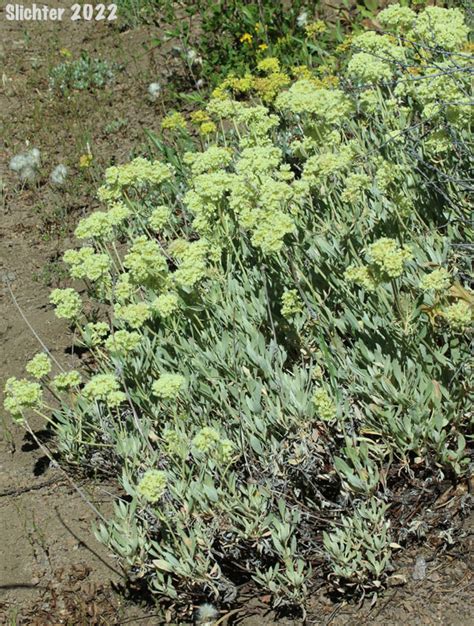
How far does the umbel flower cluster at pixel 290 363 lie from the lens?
9.93 ft

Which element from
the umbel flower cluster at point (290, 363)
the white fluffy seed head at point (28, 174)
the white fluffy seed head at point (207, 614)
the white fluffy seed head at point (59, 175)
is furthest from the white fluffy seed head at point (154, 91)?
the white fluffy seed head at point (207, 614)

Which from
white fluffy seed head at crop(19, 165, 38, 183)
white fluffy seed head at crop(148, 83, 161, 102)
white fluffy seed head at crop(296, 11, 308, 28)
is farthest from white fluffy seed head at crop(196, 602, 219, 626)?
white fluffy seed head at crop(296, 11, 308, 28)

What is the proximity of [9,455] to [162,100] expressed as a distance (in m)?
3.97

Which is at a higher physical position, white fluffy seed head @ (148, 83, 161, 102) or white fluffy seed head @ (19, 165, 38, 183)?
white fluffy seed head @ (148, 83, 161, 102)

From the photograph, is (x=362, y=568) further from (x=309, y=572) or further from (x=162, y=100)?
(x=162, y=100)

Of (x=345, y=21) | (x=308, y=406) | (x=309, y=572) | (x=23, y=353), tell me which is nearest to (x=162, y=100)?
(x=345, y=21)

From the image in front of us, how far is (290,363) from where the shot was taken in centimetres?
380

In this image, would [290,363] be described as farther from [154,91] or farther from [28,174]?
[154,91]

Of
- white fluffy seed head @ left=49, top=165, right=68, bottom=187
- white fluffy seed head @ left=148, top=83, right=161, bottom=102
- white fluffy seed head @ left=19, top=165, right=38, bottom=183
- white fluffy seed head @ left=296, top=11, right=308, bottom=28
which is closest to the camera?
white fluffy seed head @ left=49, top=165, right=68, bottom=187

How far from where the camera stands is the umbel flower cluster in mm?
3027

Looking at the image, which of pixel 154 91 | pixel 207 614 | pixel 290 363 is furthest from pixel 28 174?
pixel 207 614

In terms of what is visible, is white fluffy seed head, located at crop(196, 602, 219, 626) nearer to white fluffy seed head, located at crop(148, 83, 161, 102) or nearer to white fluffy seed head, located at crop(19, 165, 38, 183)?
white fluffy seed head, located at crop(19, 165, 38, 183)

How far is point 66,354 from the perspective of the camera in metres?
4.71

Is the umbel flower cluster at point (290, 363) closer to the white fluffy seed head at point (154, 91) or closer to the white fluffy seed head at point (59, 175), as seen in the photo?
the white fluffy seed head at point (59, 175)
